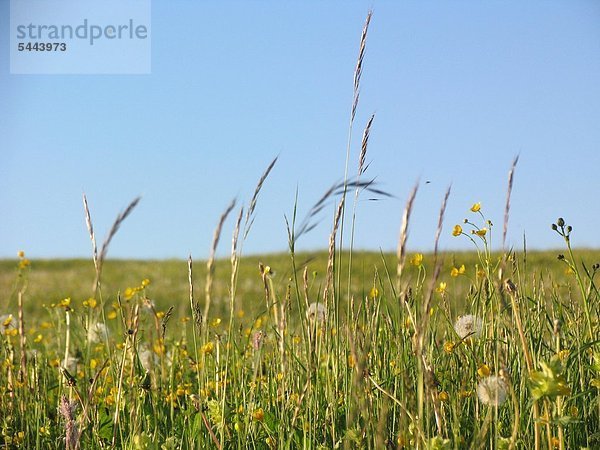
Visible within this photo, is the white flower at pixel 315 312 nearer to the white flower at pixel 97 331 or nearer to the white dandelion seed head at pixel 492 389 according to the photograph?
the white dandelion seed head at pixel 492 389

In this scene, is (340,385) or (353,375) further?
(340,385)

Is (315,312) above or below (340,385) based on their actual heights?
above

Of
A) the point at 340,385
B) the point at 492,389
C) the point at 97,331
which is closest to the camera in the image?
the point at 492,389

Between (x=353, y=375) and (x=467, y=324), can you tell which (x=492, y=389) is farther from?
(x=467, y=324)

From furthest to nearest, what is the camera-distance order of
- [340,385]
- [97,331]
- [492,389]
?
[97,331]
[340,385]
[492,389]

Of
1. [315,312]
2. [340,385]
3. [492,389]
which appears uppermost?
[315,312]

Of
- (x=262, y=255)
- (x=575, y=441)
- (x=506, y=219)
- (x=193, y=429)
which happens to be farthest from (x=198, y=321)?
(x=262, y=255)

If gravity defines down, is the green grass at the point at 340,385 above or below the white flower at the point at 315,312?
below

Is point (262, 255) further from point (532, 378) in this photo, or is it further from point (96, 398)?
point (532, 378)

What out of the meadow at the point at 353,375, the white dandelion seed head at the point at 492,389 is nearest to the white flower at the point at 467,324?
the meadow at the point at 353,375

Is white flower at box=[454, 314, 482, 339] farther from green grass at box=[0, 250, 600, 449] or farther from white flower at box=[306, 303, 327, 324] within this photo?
white flower at box=[306, 303, 327, 324]

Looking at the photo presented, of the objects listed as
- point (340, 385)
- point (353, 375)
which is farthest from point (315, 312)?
point (340, 385)

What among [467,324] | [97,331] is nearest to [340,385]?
[467,324]

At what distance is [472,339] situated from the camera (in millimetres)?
3281
